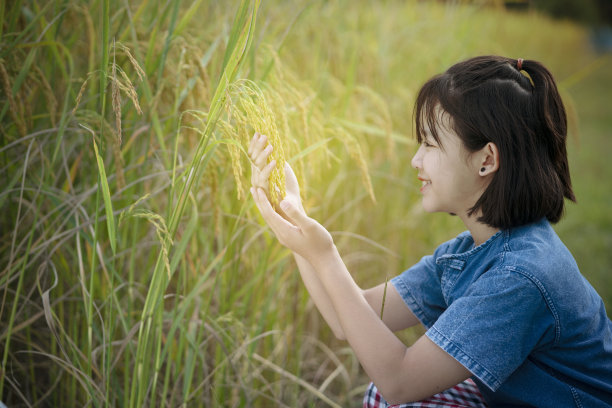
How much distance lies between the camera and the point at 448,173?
46.7 inches

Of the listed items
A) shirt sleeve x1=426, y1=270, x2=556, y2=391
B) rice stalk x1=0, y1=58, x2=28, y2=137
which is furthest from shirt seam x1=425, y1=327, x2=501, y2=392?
rice stalk x1=0, y1=58, x2=28, y2=137

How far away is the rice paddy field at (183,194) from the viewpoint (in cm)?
110

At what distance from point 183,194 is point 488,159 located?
0.65m

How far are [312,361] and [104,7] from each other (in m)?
1.34

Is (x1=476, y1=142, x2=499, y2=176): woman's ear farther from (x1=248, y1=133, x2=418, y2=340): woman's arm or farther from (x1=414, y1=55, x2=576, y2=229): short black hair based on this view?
(x1=248, y1=133, x2=418, y2=340): woman's arm

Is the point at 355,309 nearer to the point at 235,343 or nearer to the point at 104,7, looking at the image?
the point at 235,343

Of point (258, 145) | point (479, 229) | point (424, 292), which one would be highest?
point (258, 145)

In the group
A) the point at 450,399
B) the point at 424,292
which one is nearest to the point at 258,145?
the point at 424,292

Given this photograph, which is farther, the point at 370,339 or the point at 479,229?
the point at 479,229

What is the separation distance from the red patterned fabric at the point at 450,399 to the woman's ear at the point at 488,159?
1.74 feet

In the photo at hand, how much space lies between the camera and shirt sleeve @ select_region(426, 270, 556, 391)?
1033mm

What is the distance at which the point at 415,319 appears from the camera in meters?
1.49

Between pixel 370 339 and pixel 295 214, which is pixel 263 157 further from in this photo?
pixel 370 339

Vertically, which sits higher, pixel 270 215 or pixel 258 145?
pixel 258 145
